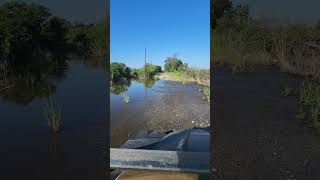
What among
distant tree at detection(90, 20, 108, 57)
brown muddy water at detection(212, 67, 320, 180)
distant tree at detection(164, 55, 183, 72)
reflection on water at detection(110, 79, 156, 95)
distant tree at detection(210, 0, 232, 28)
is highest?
distant tree at detection(210, 0, 232, 28)

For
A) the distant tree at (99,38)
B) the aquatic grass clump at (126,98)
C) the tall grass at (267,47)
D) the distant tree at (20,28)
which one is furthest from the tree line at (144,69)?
the distant tree at (20,28)

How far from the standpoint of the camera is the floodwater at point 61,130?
2908mm

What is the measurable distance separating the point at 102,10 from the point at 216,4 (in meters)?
0.75

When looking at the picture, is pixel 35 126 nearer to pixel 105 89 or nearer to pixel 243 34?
pixel 105 89

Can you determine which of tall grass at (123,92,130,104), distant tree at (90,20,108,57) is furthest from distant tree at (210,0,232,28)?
tall grass at (123,92,130,104)

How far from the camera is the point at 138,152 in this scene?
3141 millimetres

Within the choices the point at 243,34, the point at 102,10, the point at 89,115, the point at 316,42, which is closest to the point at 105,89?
the point at 89,115

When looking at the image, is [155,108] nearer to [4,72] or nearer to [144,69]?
[144,69]

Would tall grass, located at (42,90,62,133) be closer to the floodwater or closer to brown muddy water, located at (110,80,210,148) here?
the floodwater

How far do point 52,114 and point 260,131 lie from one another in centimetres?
135

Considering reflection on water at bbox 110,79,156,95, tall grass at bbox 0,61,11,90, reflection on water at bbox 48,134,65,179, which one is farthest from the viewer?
reflection on water at bbox 110,79,156,95

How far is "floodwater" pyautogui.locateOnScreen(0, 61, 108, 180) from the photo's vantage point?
2908 mm

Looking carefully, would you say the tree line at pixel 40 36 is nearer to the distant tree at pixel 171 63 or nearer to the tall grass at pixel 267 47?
the distant tree at pixel 171 63

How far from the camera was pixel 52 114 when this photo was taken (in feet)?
9.64
